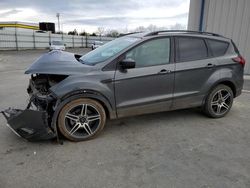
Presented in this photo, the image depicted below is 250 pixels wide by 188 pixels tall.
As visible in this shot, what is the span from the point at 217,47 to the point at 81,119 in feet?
10.1

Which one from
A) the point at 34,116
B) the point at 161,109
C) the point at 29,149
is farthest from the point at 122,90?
the point at 29,149

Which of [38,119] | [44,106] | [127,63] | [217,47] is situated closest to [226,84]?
[217,47]

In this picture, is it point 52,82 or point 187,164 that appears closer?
point 187,164

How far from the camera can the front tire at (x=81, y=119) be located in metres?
3.39

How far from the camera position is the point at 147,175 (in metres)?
2.69

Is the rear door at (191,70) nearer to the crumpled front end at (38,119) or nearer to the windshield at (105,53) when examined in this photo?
the windshield at (105,53)

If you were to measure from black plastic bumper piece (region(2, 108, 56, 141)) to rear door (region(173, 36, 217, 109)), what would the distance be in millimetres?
2311

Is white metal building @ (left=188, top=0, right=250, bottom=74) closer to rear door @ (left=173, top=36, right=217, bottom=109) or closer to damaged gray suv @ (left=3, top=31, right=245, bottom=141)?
damaged gray suv @ (left=3, top=31, right=245, bottom=141)

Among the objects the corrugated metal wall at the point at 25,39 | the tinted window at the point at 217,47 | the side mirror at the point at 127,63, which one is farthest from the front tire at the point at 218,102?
the corrugated metal wall at the point at 25,39

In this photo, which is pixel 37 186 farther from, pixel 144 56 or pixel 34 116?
pixel 144 56

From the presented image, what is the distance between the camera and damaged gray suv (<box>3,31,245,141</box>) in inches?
132

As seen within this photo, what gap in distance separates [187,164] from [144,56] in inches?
74.9

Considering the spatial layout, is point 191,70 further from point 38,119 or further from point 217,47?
point 38,119

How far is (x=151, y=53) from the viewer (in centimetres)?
389
